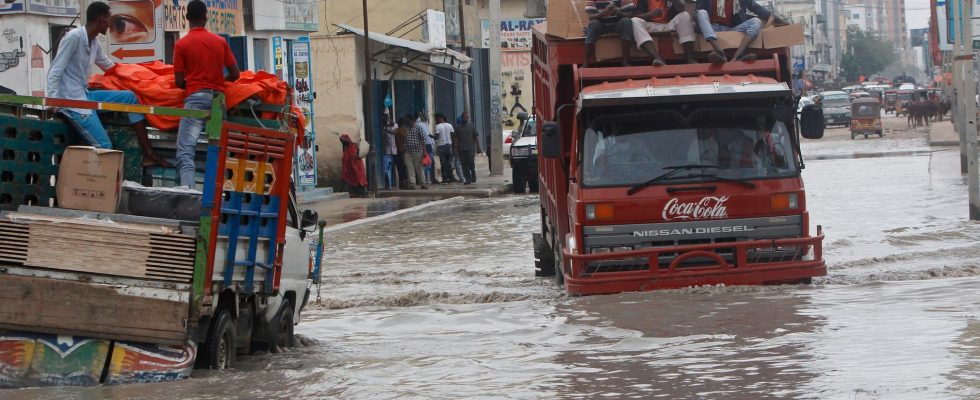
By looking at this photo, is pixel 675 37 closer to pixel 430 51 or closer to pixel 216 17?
pixel 216 17

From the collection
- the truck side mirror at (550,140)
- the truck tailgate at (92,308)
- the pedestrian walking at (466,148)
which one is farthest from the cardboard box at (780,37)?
the pedestrian walking at (466,148)

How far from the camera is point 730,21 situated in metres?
13.6

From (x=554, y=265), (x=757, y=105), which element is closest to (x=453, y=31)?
(x=554, y=265)

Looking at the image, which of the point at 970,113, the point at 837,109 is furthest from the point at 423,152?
the point at 837,109

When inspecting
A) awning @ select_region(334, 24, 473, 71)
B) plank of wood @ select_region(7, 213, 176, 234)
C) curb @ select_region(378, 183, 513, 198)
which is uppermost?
awning @ select_region(334, 24, 473, 71)

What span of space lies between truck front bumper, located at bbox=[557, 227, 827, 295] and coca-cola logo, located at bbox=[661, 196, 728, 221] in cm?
25

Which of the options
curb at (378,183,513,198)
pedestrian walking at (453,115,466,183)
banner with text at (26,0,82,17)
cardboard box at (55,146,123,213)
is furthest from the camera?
pedestrian walking at (453,115,466,183)

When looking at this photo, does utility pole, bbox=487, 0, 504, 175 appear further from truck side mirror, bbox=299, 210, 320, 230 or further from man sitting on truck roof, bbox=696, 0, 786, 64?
truck side mirror, bbox=299, 210, 320, 230

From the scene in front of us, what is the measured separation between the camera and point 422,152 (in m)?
34.4

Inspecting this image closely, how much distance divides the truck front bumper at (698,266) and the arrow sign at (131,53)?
6534mm

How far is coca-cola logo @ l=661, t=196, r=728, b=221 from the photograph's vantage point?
12.4 m

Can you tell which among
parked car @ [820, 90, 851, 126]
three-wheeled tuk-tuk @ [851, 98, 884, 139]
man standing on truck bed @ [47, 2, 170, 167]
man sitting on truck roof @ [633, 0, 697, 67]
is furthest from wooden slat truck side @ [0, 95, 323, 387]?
parked car @ [820, 90, 851, 126]

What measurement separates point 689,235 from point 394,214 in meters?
14.6

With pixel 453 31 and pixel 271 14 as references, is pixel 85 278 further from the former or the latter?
pixel 453 31
